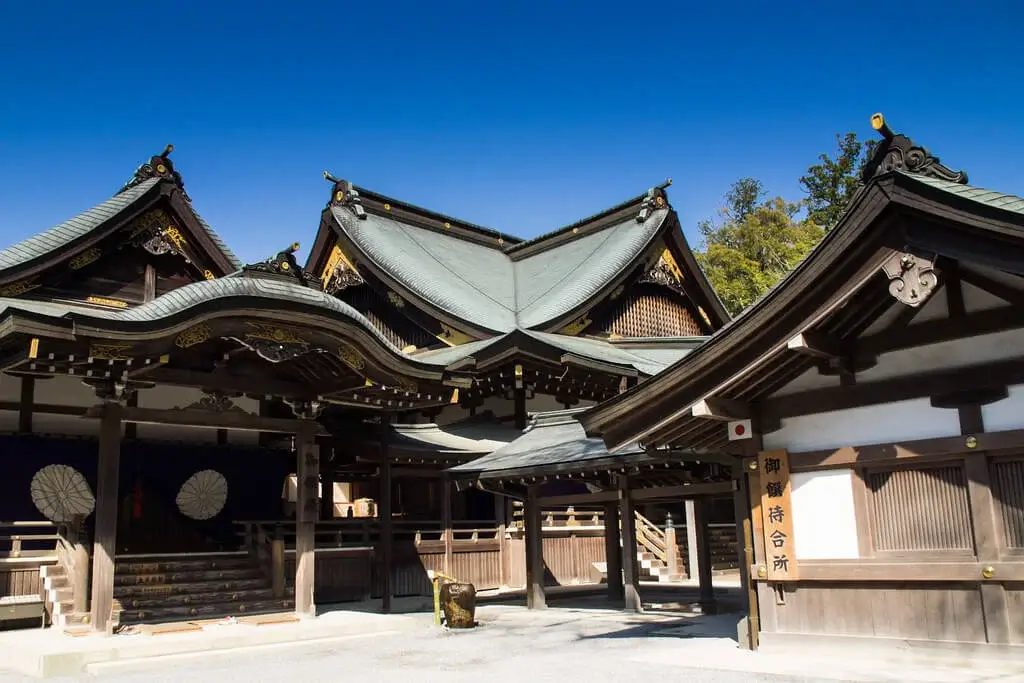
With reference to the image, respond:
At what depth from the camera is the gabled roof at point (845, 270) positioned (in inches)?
285

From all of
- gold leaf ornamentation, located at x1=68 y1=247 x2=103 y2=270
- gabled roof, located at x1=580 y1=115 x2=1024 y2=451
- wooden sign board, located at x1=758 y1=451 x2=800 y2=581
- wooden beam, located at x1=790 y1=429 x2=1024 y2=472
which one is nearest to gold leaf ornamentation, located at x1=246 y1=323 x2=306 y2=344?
gabled roof, located at x1=580 y1=115 x2=1024 y2=451

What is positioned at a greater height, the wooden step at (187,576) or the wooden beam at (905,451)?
the wooden beam at (905,451)

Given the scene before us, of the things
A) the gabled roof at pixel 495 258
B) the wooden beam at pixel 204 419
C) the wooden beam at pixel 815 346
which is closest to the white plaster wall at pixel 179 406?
the wooden beam at pixel 204 419

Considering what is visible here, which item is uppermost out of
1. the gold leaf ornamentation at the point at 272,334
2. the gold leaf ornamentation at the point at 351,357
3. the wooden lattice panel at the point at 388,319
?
the wooden lattice panel at the point at 388,319

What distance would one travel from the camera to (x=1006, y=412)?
7871mm

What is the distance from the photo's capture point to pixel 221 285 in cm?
1236

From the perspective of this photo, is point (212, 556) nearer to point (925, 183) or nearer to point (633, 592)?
point (633, 592)

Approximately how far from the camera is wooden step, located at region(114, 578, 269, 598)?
13.6m

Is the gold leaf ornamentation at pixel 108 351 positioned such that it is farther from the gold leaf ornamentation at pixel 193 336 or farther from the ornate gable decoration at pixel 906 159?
the ornate gable decoration at pixel 906 159

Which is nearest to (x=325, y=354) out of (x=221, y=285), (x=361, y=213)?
(x=221, y=285)

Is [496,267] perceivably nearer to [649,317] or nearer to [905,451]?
[649,317]

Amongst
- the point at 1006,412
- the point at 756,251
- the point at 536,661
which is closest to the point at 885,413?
the point at 1006,412

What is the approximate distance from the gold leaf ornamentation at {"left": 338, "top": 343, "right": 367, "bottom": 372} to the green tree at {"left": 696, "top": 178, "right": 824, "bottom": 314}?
2427 cm

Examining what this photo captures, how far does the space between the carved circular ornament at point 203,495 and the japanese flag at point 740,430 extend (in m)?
10.5
